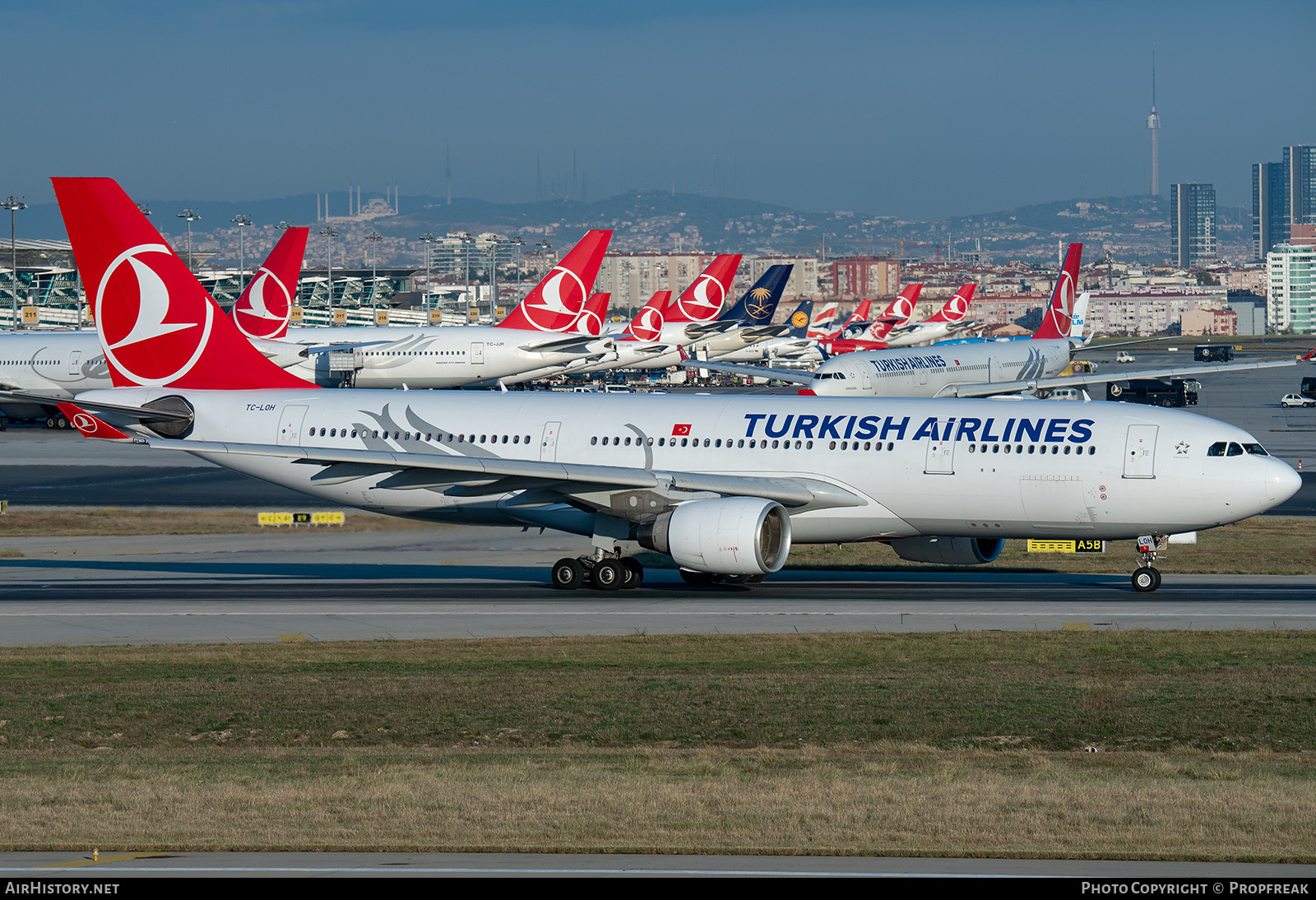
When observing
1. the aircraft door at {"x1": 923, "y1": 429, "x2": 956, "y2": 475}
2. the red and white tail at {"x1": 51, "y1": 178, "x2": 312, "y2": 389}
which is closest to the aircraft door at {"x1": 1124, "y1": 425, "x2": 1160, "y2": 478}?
the aircraft door at {"x1": 923, "y1": 429, "x2": 956, "y2": 475}

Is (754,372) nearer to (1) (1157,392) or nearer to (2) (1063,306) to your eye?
(1) (1157,392)

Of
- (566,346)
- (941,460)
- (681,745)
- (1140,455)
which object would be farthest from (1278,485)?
(566,346)

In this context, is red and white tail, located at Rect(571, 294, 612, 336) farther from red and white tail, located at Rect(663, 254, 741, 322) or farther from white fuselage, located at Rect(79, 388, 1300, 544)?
white fuselage, located at Rect(79, 388, 1300, 544)

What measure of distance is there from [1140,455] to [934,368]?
65.4 metres

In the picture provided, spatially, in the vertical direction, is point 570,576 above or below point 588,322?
below

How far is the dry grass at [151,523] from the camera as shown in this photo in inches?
1939

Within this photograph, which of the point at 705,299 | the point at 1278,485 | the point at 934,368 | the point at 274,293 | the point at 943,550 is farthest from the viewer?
the point at 705,299

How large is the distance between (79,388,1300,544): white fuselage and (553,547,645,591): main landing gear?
99 cm

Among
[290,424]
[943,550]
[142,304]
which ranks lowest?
[943,550]

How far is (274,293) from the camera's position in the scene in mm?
103875

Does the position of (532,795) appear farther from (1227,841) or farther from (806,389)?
(806,389)

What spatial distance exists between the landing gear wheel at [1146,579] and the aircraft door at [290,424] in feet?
69.4

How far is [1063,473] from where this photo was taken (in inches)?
1303

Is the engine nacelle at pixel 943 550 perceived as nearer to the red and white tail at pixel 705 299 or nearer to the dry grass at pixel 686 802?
the dry grass at pixel 686 802
